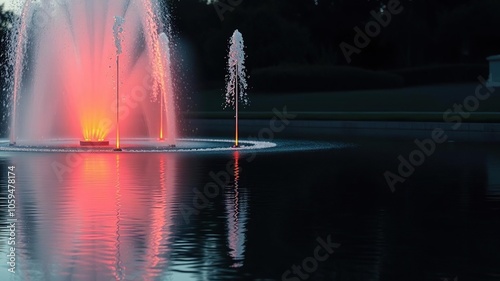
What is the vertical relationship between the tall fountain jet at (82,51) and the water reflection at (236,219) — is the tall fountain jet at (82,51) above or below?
above

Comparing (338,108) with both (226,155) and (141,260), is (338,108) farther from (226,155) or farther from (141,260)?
(141,260)

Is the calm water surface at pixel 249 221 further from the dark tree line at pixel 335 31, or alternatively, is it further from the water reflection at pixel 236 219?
the dark tree line at pixel 335 31

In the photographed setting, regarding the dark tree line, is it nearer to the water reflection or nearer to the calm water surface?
the calm water surface

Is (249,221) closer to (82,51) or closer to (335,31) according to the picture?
(82,51)

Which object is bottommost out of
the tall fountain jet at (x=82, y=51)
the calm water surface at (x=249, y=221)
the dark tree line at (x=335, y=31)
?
the calm water surface at (x=249, y=221)

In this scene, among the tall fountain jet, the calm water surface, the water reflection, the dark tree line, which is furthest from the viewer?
the dark tree line

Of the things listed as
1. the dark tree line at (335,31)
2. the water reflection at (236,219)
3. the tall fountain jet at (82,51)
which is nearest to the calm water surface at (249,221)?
the water reflection at (236,219)

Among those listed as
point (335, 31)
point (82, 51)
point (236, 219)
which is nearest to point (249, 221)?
point (236, 219)

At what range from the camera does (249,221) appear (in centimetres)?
1405

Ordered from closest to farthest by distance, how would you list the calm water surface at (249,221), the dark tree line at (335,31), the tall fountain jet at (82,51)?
the calm water surface at (249,221)
the tall fountain jet at (82,51)
the dark tree line at (335,31)

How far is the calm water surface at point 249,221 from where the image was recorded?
1041cm

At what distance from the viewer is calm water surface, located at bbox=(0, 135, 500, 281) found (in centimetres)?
1041

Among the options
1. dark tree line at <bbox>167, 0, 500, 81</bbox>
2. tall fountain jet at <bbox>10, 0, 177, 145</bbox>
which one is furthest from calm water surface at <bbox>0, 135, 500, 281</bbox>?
dark tree line at <bbox>167, 0, 500, 81</bbox>

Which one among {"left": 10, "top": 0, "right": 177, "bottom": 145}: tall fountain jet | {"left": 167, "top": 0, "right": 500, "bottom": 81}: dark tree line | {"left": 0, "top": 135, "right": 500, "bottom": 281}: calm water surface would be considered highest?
{"left": 167, "top": 0, "right": 500, "bottom": 81}: dark tree line
